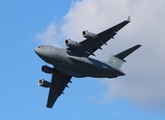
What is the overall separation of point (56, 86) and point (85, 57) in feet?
25.5

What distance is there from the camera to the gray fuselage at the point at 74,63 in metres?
47.3

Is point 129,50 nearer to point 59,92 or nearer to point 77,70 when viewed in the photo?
point 77,70

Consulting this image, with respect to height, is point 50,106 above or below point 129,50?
below

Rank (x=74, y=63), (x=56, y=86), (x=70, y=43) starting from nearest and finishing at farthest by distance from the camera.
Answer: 1. (x=70, y=43)
2. (x=74, y=63)
3. (x=56, y=86)

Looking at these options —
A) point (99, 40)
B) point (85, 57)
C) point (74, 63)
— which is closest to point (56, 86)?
point (85, 57)

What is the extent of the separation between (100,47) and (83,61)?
8.08ft

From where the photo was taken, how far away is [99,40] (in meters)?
48.2

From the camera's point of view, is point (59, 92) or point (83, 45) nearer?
point (83, 45)

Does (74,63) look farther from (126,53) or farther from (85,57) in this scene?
(126,53)

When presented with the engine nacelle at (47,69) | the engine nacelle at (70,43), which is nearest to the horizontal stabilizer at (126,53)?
the engine nacelle at (70,43)

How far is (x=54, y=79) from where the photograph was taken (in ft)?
178

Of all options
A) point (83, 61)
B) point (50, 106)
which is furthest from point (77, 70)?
point (50, 106)

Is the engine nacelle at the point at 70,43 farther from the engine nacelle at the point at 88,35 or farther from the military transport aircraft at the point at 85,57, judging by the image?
the engine nacelle at the point at 88,35

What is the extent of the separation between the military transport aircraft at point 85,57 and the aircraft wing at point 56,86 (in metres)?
3.13
